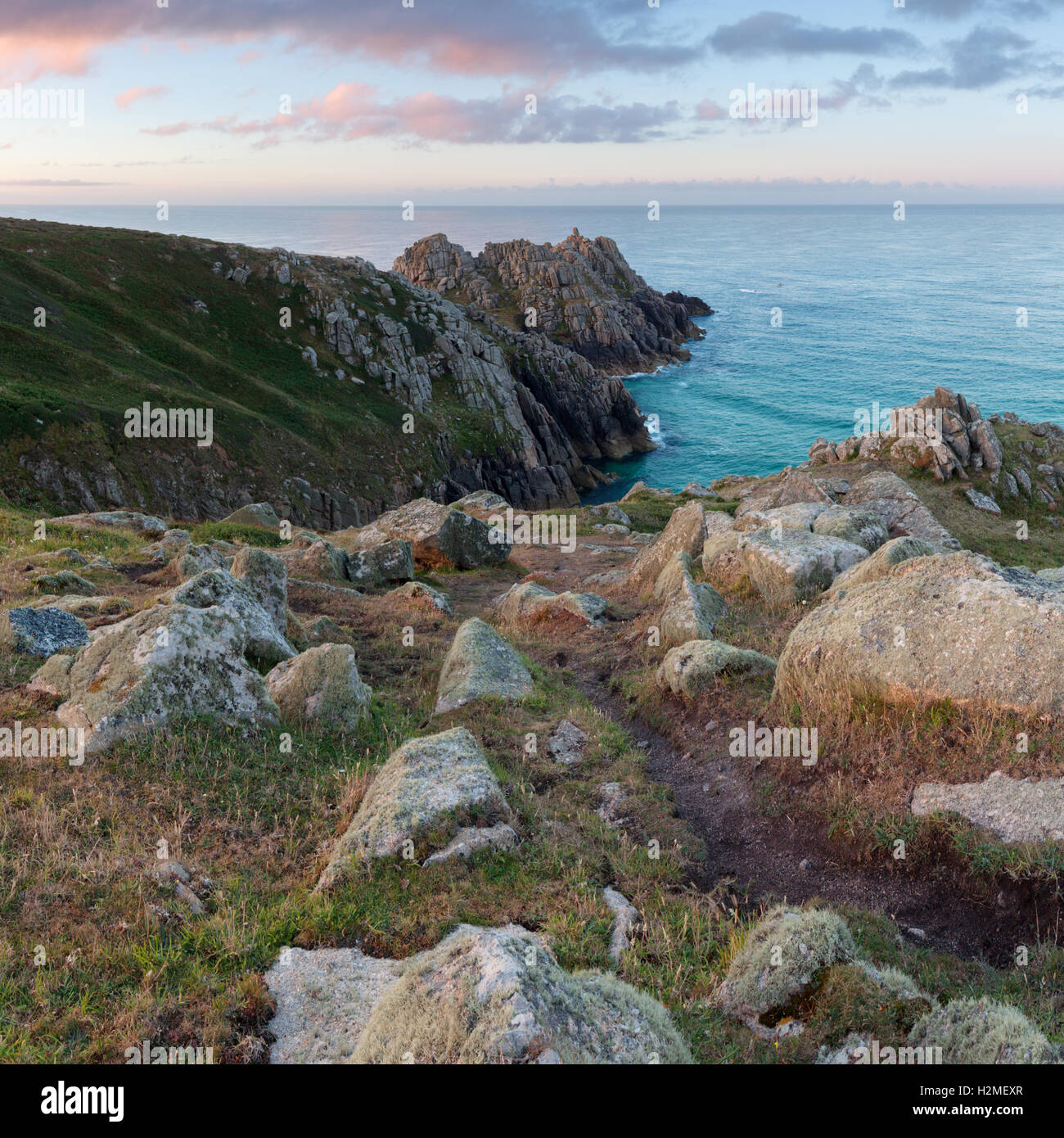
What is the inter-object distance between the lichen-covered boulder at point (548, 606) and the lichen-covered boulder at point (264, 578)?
321 inches

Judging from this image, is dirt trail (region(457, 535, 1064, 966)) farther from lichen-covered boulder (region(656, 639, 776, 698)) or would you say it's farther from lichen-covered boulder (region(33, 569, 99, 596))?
lichen-covered boulder (region(33, 569, 99, 596))

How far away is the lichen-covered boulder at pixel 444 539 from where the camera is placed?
35.2 meters

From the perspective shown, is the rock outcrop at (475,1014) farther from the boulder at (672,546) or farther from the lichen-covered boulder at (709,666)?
the boulder at (672,546)

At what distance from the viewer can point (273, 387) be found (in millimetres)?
78375

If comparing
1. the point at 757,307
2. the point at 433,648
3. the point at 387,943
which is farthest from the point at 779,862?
the point at 757,307

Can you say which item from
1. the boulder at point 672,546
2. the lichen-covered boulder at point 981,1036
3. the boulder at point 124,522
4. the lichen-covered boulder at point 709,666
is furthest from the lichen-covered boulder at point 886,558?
the boulder at point 124,522

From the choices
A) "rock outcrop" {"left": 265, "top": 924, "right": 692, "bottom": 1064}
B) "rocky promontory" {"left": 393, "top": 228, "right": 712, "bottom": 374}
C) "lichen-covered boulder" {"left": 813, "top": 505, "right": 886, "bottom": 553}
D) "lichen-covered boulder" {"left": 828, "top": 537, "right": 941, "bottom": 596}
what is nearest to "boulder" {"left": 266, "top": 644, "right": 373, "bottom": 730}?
"rock outcrop" {"left": 265, "top": 924, "right": 692, "bottom": 1064}

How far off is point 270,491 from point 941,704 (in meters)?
62.1

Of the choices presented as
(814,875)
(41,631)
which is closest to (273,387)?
(41,631)

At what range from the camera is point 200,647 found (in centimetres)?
1219

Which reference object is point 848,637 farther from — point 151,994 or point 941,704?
point 151,994

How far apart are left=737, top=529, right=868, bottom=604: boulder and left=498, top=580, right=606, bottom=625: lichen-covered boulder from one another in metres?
5.19

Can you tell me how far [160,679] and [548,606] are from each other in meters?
14.1

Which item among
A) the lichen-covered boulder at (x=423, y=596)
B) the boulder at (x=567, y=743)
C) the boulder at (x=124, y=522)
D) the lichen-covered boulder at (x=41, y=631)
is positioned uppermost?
the boulder at (x=124, y=522)
